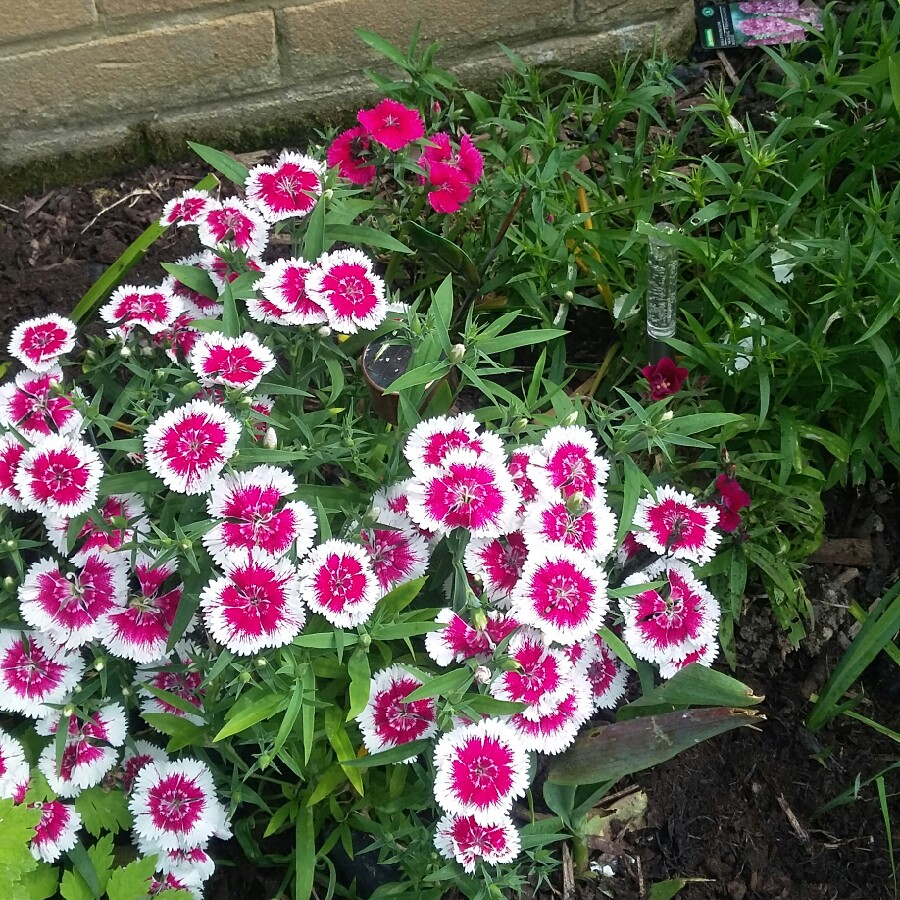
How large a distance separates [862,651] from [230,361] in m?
1.39

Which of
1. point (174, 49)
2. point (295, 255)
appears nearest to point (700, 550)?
point (295, 255)

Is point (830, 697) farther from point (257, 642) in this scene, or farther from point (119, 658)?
point (119, 658)

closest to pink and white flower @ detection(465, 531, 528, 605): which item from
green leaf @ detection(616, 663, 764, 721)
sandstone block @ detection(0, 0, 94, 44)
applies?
green leaf @ detection(616, 663, 764, 721)

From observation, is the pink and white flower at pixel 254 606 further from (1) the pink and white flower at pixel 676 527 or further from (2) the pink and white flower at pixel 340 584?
(1) the pink and white flower at pixel 676 527

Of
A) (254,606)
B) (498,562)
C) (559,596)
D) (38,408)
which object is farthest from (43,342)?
(559,596)

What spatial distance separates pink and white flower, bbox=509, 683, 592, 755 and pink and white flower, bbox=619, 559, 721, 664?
0.52 feet

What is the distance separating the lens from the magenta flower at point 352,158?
2.09 meters

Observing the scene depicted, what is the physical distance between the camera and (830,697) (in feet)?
6.52

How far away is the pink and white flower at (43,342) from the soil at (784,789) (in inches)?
40.6

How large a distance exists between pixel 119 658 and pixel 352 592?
1.77 ft

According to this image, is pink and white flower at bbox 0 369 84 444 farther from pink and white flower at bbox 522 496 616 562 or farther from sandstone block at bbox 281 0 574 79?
sandstone block at bbox 281 0 574 79

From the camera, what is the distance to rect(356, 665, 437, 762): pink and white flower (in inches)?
61.0

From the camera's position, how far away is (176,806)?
1652mm

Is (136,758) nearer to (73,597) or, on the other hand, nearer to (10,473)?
(73,597)
